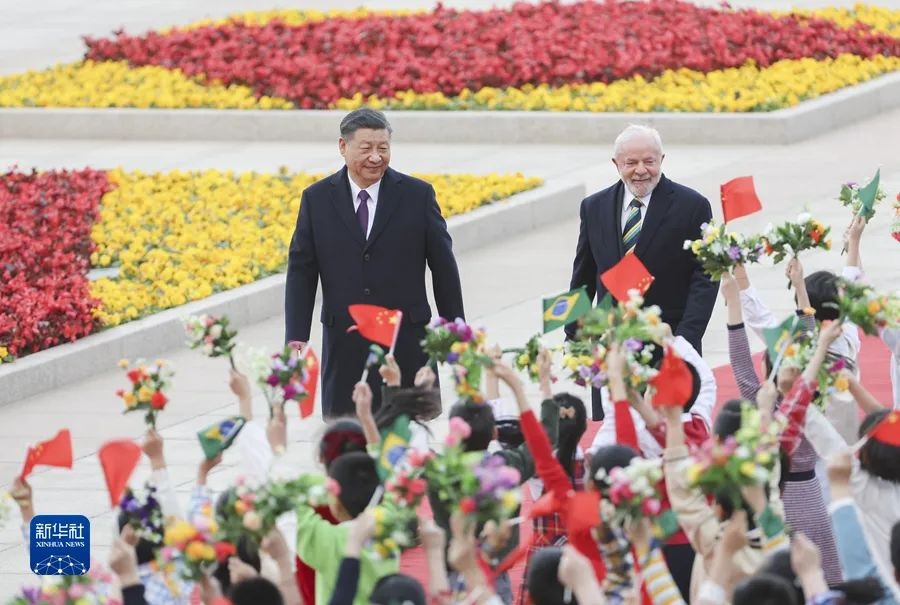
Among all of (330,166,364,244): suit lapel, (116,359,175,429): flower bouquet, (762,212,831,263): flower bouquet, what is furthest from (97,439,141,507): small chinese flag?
(762,212,831,263): flower bouquet

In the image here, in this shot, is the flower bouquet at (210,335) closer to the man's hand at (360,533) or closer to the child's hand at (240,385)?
the child's hand at (240,385)

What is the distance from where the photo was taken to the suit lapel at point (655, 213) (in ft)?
28.8

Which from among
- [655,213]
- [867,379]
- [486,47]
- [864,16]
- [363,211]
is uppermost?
[486,47]

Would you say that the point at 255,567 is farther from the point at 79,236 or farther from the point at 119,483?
the point at 79,236

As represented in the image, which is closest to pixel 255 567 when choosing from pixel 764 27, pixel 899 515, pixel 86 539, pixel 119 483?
→ pixel 119 483

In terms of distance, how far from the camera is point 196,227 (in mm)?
14539

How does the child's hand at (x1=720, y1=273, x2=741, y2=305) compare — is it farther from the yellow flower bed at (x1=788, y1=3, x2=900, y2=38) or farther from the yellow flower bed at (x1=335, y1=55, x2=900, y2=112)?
the yellow flower bed at (x1=788, y1=3, x2=900, y2=38)

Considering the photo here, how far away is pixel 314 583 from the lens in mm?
7086

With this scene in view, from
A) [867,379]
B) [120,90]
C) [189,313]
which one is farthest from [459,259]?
[120,90]

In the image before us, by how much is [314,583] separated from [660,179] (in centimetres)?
273

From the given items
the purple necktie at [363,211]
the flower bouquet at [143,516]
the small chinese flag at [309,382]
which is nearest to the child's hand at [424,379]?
the small chinese flag at [309,382]

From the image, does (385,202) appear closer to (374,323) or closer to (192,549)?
(374,323)

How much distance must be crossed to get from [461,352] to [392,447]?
86 cm

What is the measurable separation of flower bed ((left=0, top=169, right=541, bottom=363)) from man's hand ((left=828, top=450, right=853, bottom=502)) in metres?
6.81
